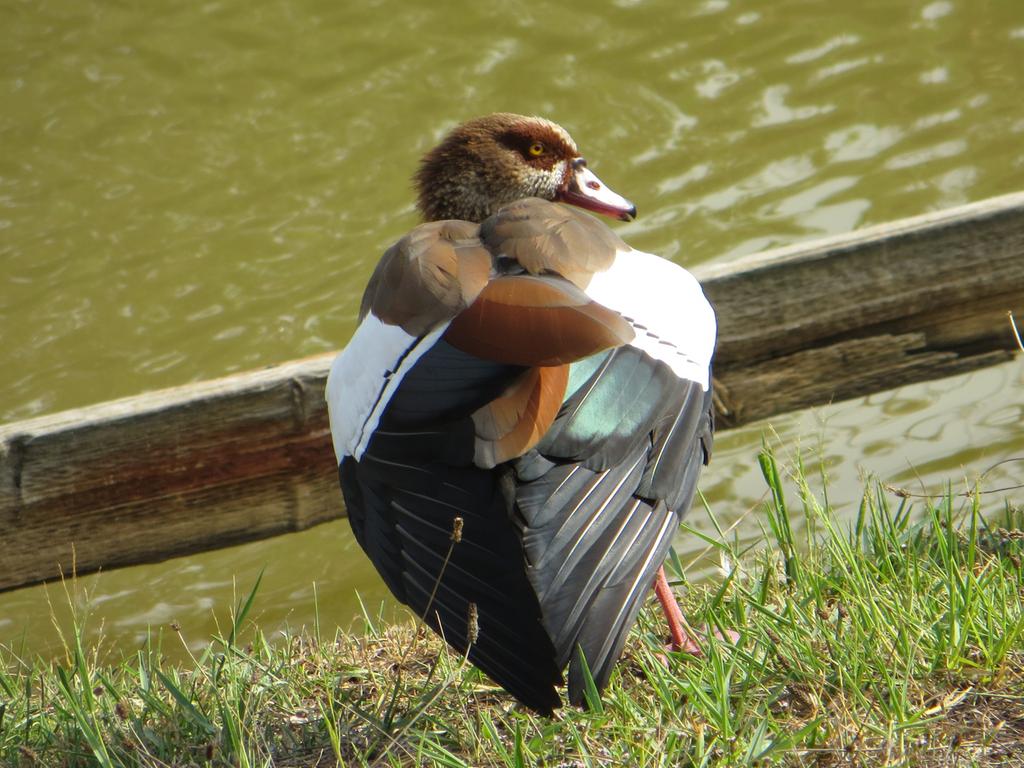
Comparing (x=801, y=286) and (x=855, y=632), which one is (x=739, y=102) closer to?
(x=801, y=286)

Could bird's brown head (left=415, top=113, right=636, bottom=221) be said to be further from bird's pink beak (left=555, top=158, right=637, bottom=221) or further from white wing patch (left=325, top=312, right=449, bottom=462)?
white wing patch (left=325, top=312, right=449, bottom=462)

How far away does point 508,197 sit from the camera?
139 inches

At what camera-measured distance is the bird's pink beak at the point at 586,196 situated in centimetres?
366

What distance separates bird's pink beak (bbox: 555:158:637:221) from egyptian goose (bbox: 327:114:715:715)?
875 millimetres

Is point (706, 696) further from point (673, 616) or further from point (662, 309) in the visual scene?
point (662, 309)

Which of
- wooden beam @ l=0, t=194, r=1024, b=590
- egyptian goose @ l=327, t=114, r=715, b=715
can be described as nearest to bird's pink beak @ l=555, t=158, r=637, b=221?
wooden beam @ l=0, t=194, r=1024, b=590

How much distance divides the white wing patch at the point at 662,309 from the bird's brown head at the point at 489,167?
2.37 ft

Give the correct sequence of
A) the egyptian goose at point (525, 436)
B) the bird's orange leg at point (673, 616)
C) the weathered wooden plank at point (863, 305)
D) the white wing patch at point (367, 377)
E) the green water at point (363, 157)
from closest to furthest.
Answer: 1. the egyptian goose at point (525, 436)
2. the white wing patch at point (367, 377)
3. the bird's orange leg at point (673, 616)
4. the weathered wooden plank at point (863, 305)
5. the green water at point (363, 157)

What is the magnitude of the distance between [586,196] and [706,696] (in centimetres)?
183

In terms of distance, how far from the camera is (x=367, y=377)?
2.62m

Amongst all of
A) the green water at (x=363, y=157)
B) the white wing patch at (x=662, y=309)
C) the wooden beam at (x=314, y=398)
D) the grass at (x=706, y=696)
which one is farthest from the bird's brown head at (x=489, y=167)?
the green water at (x=363, y=157)

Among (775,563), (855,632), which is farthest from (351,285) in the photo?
(855,632)

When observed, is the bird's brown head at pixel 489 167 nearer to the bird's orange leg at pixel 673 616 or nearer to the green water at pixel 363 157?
the bird's orange leg at pixel 673 616

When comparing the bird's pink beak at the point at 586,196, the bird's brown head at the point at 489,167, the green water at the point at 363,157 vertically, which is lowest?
the green water at the point at 363,157
